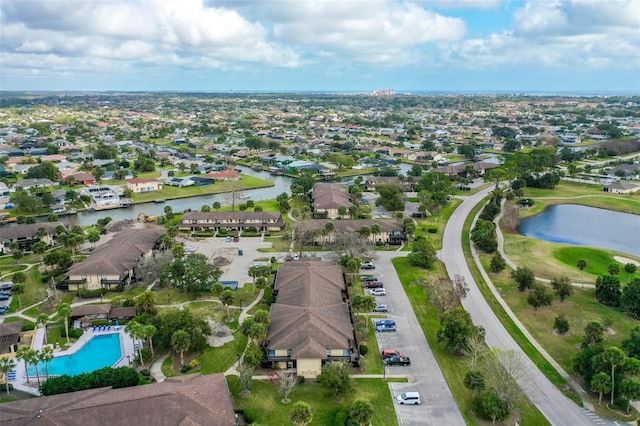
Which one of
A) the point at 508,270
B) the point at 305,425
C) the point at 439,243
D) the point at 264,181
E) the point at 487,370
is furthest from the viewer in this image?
the point at 264,181

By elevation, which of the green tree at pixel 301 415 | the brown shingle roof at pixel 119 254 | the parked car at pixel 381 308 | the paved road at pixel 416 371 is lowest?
the paved road at pixel 416 371

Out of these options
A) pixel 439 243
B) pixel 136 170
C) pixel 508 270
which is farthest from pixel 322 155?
pixel 508 270

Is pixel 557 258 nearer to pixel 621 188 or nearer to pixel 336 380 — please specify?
pixel 336 380

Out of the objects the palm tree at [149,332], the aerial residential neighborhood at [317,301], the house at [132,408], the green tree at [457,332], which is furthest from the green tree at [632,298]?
the palm tree at [149,332]

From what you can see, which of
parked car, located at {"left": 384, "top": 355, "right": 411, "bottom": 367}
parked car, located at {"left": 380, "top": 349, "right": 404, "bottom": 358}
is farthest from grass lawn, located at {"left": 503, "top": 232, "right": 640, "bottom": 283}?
parked car, located at {"left": 384, "top": 355, "right": 411, "bottom": 367}

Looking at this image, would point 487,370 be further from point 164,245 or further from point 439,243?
point 164,245

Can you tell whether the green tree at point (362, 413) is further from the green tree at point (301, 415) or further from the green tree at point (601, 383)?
the green tree at point (601, 383)
